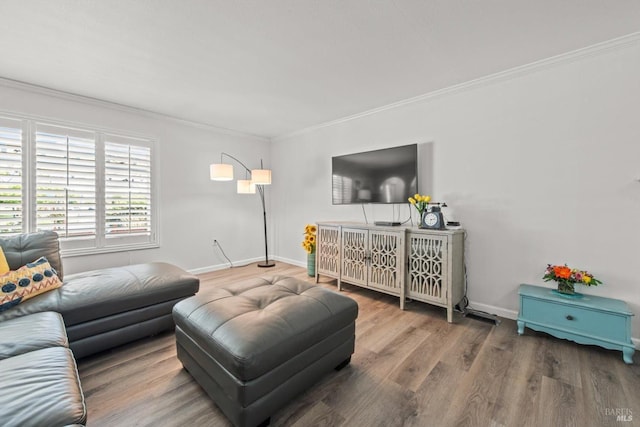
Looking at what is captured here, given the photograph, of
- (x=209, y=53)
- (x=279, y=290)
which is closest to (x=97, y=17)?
(x=209, y=53)

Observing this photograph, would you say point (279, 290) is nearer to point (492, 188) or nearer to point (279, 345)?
point (279, 345)

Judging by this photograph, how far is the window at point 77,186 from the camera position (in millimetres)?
2678

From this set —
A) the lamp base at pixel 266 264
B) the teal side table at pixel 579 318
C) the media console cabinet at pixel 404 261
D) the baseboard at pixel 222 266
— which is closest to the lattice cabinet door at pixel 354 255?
the media console cabinet at pixel 404 261

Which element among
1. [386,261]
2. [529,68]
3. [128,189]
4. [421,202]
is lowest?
[386,261]

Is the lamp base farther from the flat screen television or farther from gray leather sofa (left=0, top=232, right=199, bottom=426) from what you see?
gray leather sofa (left=0, top=232, right=199, bottom=426)

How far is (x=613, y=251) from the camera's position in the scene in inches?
80.7

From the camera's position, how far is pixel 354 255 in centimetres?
314

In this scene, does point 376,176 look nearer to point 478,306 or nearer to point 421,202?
point 421,202

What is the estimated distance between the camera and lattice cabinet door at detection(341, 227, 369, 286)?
3039 mm

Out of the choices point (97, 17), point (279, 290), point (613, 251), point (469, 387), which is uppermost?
point (97, 17)

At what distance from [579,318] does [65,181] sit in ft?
16.4

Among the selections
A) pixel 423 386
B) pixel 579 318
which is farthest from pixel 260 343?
pixel 579 318

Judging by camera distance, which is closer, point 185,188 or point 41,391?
point 41,391

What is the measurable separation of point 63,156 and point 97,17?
6.35 feet
